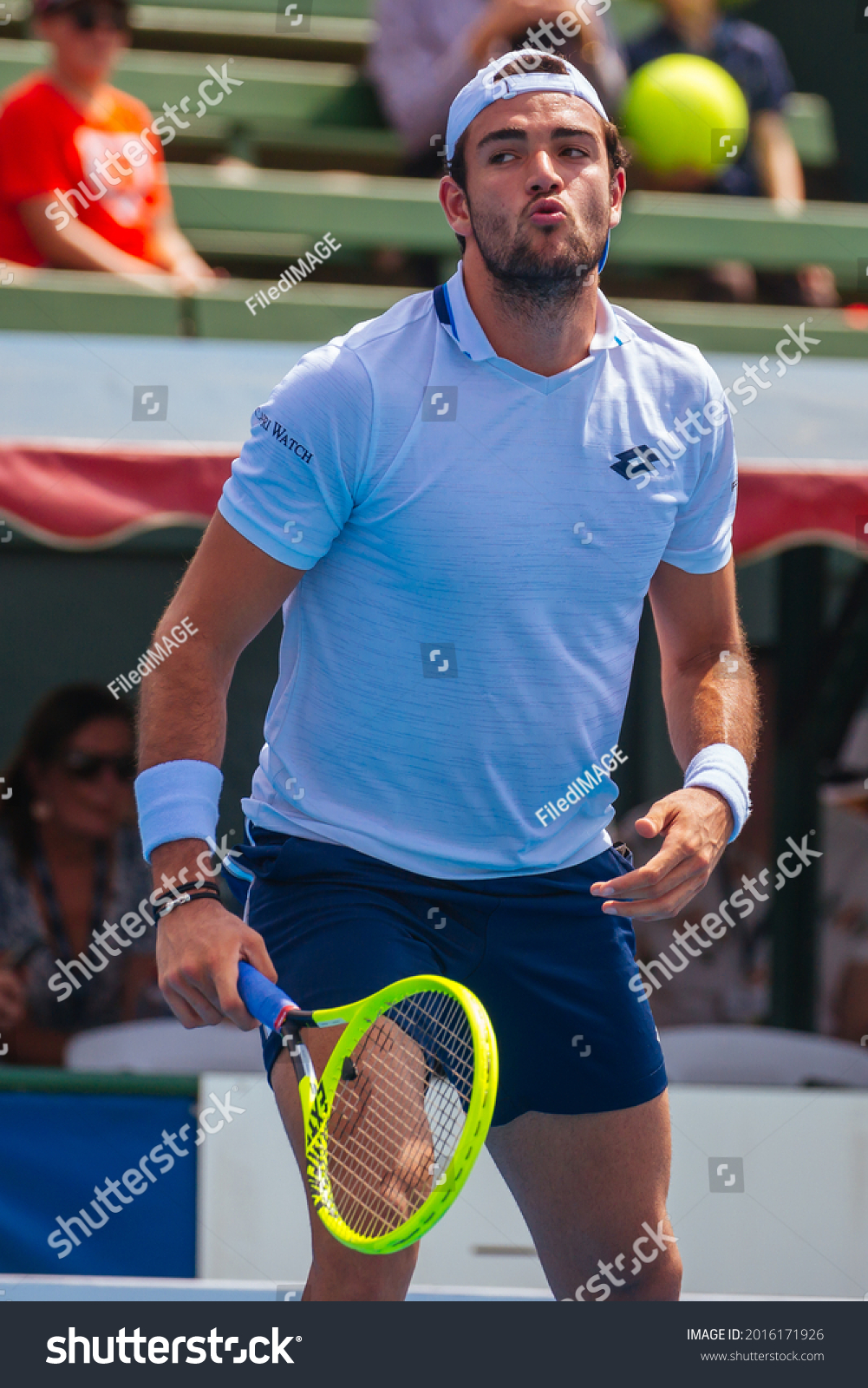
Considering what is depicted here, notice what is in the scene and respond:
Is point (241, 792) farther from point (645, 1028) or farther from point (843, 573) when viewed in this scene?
point (645, 1028)

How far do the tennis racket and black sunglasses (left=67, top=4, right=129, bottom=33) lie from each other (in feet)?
13.1

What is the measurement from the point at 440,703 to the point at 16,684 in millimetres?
4050

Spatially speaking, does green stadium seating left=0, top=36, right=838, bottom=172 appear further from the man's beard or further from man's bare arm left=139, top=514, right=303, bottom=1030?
man's bare arm left=139, top=514, right=303, bottom=1030

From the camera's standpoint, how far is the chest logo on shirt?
2.25m

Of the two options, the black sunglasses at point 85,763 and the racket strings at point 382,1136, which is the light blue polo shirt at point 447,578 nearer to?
the racket strings at point 382,1136

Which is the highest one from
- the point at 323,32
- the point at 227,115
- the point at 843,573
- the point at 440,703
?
the point at 323,32

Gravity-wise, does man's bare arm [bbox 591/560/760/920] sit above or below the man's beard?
below

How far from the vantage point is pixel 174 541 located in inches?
224

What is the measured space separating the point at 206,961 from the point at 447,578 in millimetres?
621

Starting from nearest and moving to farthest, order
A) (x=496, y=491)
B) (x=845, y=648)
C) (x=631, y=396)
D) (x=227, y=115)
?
(x=496, y=491) → (x=631, y=396) → (x=845, y=648) → (x=227, y=115)

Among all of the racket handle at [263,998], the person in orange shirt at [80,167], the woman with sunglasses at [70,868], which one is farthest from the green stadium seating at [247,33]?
the racket handle at [263,998]

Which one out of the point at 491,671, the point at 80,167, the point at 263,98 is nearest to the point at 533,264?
the point at 491,671

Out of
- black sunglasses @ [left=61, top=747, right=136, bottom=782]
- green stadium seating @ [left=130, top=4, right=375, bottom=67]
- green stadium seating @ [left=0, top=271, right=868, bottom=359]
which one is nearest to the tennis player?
black sunglasses @ [left=61, top=747, right=136, bottom=782]
